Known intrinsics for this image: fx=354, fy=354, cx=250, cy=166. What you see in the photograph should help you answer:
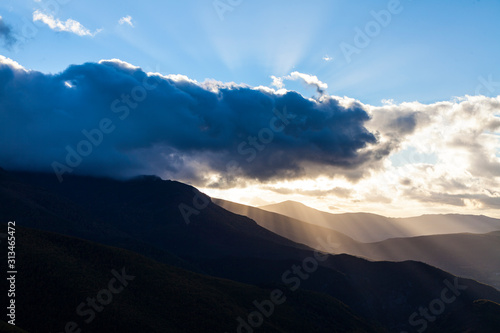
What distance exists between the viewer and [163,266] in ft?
478

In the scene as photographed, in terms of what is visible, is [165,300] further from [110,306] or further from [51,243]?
[51,243]

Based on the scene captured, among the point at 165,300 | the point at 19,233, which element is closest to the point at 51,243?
the point at 19,233

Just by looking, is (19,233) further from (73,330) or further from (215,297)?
(215,297)

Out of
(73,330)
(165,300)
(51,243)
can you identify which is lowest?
(73,330)

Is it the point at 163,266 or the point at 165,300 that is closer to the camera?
the point at 165,300

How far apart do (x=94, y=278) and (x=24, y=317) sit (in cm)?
2513

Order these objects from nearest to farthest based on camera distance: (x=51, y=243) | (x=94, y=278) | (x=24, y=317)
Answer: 1. (x=24, y=317)
2. (x=94, y=278)
3. (x=51, y=243)

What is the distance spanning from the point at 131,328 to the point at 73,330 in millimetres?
14326

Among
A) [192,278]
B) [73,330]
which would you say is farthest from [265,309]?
[73,330]

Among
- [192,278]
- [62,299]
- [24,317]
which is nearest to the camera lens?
[24,317]

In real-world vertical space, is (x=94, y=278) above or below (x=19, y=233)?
below

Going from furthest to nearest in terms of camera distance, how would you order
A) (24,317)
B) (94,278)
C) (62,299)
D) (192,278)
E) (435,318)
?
(435,318) < (192,278) < (94,278) < (62,299) < (24,317)

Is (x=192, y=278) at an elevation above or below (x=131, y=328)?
above

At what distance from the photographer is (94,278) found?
11525 cm
